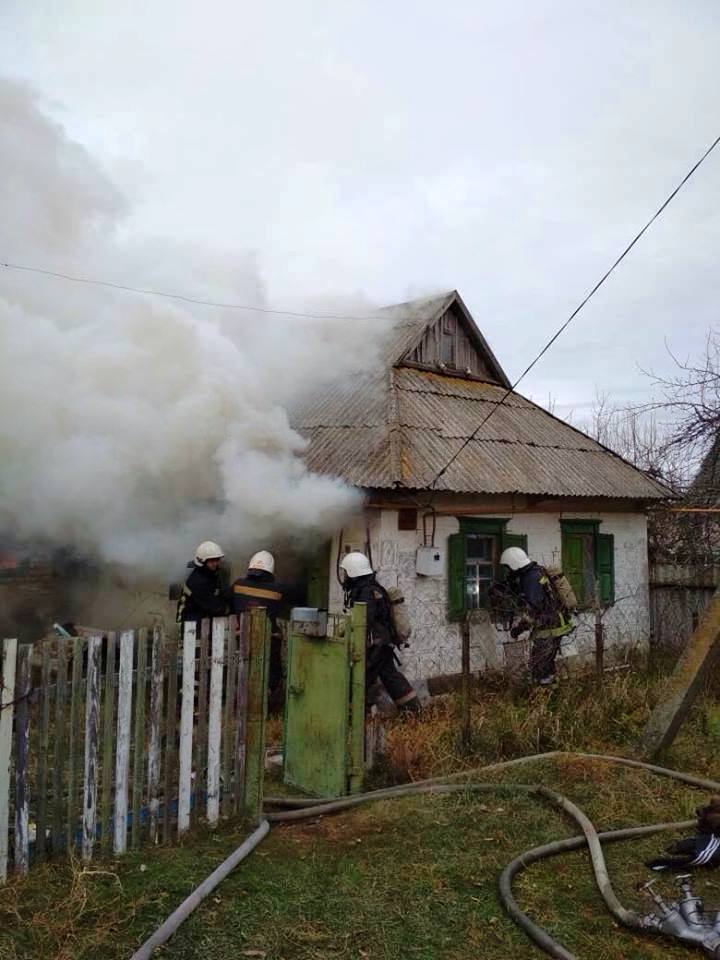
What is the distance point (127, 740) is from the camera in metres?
4.39

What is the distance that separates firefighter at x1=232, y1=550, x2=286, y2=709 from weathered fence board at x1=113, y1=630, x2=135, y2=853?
3026 mm

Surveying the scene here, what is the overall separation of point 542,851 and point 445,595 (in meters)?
4.71

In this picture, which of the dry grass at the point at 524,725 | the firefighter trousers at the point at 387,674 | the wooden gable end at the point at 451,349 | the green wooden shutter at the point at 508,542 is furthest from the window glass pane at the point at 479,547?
the wooden gable end at the point at 451,349

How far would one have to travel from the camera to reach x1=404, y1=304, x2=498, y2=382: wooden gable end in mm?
12477

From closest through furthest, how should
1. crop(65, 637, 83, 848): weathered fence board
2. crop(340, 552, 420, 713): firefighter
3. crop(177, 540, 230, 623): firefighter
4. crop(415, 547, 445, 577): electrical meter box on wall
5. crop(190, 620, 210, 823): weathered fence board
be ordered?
crop(65, 637, 83, 848): weathered fence board < crop(190, 620, 210, 823): weathered fence board < crop(340, 552, 420, 713): firefighter < crop(177, 540, 230, 623): firefighter < crop(415, 547, 445, 577): electrical meter box on wall

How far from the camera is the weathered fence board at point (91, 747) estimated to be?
4.23m

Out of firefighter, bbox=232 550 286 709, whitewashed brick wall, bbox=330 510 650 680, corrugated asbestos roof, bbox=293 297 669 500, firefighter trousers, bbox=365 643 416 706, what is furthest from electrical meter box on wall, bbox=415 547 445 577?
firefighter, bbox=232 550 286 709

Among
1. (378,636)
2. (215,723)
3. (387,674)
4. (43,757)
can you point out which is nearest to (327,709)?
(215,723)

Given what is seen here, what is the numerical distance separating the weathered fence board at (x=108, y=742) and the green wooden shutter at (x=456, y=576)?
5473 millimetres

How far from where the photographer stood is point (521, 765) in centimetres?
616

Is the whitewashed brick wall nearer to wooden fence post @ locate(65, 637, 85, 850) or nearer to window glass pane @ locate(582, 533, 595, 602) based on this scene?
window glass pane @ locate(582, 533, 595, 602)

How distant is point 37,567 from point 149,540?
7.10 feet

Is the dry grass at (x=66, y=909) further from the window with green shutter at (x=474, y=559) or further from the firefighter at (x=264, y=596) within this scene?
the window with green shutter at (x=474, y=559)

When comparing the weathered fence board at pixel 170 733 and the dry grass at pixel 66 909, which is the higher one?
the weathered fence board at pixel 170 733
